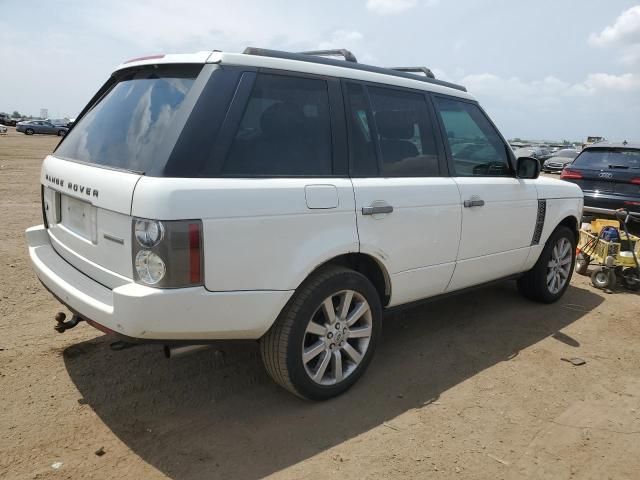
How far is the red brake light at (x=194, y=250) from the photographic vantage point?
2420mm

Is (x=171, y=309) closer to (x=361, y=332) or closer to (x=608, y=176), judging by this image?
(x=361, y=332)

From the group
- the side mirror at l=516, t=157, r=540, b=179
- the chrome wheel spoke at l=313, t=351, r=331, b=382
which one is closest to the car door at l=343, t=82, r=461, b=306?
the chrome wheel spoke at l=313, t=351, r=331, b=382

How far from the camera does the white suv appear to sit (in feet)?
8.13

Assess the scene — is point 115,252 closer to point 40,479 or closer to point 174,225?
point 174,225

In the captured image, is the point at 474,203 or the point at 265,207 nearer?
the point at 265,207

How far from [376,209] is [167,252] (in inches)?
51.6

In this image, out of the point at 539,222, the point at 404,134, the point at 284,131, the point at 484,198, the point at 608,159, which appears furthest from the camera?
the point at 608,159

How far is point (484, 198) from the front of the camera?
3.98 m

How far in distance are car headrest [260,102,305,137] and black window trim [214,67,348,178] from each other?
0.51 ft

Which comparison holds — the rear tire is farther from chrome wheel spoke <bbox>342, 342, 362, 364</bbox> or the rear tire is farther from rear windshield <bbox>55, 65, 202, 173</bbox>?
rear windshield <bbox>55, 65, 202, 173</bbox>

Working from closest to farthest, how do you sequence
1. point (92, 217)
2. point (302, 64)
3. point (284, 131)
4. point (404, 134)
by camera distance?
point (92, 217), point (284, 131), point (302, 64), point (404, 134)

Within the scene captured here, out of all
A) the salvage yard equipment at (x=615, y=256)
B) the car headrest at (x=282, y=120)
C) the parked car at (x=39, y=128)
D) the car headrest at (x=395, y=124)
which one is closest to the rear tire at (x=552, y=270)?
the salvage yard equipment at (x=615, y=256)

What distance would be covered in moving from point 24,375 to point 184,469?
146 cm

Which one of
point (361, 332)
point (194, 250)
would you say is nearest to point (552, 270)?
point (361, 332)
